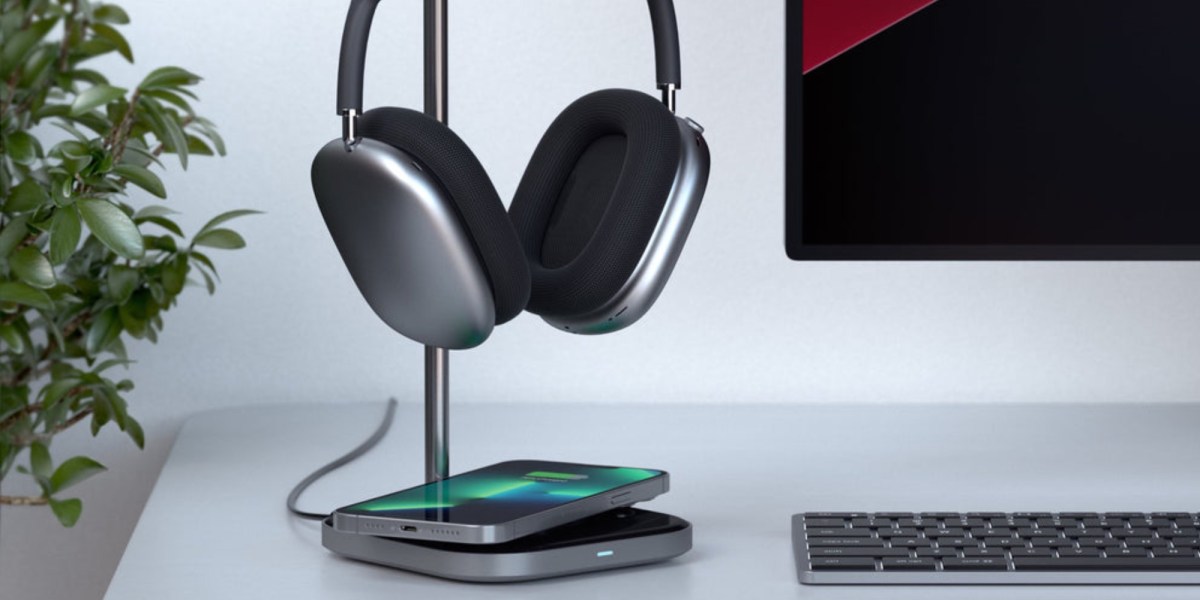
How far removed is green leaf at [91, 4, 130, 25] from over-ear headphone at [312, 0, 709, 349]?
0.56 metres

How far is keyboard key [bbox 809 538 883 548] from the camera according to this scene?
2.37ft

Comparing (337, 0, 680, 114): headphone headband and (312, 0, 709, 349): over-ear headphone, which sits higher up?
(337, 0, 680, 114): headphone headband

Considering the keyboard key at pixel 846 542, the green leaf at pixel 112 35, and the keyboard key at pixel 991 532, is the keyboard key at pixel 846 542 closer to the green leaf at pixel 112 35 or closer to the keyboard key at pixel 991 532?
the keyboard key at pixel 991 532

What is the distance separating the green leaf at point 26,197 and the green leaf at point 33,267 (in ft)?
0.16

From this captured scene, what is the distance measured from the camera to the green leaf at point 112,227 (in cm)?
92

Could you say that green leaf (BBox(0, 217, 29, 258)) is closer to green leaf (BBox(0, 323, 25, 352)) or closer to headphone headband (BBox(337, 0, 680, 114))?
green leaf (BBox(0, 323, 25, 352))

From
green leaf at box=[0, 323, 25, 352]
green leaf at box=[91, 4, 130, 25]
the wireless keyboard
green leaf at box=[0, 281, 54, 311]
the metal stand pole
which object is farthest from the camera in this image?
green leaf at box=[91, 4, 130, 25]

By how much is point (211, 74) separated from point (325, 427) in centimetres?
38

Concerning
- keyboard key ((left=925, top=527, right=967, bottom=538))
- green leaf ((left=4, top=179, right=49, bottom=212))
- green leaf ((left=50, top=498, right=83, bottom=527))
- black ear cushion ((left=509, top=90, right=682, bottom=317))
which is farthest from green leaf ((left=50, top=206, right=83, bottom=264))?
keyboard key ((left=925, top=527, right=967, bottom=538))

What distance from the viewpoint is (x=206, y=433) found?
1.17m

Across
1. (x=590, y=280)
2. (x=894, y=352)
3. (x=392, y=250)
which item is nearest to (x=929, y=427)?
(x=894, y=352)

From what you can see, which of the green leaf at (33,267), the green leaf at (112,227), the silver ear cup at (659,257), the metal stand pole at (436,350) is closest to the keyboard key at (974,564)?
the silver ear cup at (659,257)

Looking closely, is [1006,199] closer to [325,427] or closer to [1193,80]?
[1193,80]

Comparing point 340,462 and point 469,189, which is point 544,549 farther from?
point 340,462
